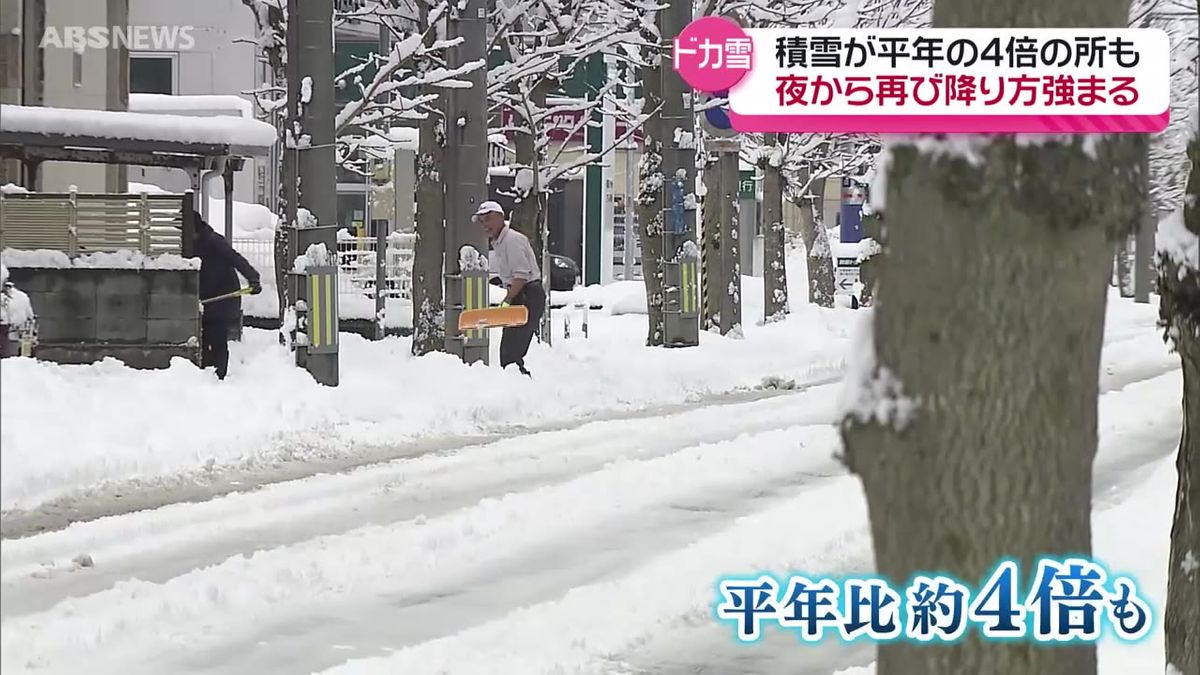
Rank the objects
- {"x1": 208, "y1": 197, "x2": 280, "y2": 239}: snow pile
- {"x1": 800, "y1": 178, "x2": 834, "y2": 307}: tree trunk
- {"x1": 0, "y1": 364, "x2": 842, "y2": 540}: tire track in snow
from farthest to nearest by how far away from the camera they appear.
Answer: {"x1": 800, "y1": 178, "x2": 834, "y2": 307}: tree trunk < {"x1": 208, "y1": 197, "x2": 280, "y2": 239}: snow pile < {"x1": 0, "y1": 364, "x2": 842, "y2": 540}: tire track in snow

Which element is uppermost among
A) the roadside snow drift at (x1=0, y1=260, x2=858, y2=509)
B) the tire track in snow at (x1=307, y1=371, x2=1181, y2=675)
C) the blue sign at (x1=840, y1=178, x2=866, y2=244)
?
the blue sign at (x1=840, y1=178, x2=866, y2=244)

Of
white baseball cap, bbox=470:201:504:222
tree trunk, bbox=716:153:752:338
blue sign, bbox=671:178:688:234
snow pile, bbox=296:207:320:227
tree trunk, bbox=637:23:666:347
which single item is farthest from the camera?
tree trunk, bbox=716:153:752:338

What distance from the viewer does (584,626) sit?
20.6ft

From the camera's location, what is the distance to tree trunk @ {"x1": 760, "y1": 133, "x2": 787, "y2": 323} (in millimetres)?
30031

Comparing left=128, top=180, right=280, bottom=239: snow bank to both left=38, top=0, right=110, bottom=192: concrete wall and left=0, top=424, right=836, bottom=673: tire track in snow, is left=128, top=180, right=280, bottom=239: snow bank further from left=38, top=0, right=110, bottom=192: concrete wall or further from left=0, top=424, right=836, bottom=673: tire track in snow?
left=0, top=424, right=836, bottom=673: tire track in snow

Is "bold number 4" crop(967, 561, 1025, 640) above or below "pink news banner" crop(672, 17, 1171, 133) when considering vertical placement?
below

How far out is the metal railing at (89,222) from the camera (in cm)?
382

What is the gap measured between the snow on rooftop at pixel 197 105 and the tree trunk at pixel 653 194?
5.31 meters

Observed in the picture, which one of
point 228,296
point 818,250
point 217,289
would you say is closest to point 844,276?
point 818,250

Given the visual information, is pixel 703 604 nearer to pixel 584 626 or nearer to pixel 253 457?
pixel 584 626

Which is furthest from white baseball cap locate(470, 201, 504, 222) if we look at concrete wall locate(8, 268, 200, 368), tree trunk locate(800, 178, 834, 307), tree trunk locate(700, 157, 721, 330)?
tree trunk locate(800, 178, 834, 307)

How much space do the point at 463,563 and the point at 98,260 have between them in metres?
2.08

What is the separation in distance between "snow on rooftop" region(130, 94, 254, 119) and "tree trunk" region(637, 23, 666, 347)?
17.4ft

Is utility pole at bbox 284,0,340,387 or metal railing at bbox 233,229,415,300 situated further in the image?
metal railing at bbox 233,229,415,300
